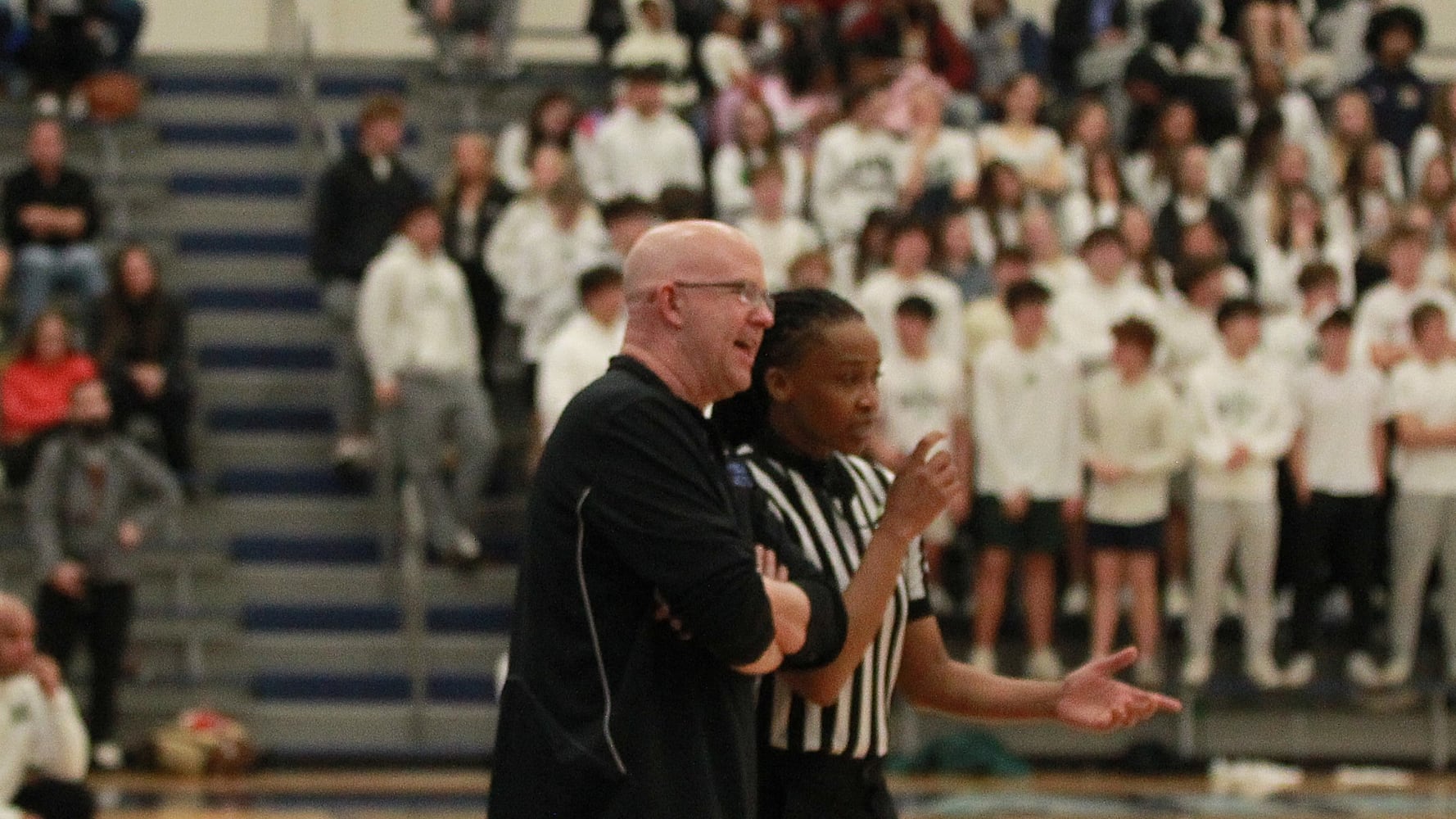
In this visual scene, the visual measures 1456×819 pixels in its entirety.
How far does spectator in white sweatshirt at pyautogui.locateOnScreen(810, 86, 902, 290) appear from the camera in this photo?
496 inches

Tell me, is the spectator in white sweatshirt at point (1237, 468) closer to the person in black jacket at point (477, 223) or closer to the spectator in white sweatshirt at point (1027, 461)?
the spectator in white sweatshirt at point (1027, 461)

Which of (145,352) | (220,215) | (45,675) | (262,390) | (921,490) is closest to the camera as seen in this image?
(921,490)

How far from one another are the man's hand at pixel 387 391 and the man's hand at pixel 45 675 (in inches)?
156

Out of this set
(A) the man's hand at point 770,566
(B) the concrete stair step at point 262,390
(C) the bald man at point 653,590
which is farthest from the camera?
(B) the concrete stair step at point 262,390

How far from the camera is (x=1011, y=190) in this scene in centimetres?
1238

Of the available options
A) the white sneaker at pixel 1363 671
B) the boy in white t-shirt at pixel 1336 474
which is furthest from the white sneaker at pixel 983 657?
the white sneaker at pixel 1363 671

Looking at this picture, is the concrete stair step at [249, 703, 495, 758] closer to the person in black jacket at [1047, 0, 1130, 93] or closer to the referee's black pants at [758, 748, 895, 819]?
the person in black jacket at [1047, 0, 1130, 93]

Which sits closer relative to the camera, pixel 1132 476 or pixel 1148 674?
pixel 1132 476

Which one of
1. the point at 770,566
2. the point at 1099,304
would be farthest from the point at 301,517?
the point at 770,566

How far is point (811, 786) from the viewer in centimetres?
392

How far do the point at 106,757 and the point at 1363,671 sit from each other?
6277 millimetres

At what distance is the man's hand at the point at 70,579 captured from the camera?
10.6 metres

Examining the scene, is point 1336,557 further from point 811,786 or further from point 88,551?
point 811,786

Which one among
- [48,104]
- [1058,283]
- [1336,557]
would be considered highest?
[48,104]
